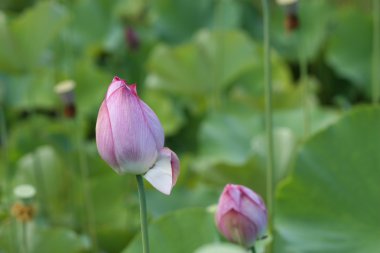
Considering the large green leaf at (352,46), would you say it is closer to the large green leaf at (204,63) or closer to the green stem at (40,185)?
the large green leaf at (204,63)

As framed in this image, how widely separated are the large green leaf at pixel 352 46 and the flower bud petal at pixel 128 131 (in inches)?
74.0

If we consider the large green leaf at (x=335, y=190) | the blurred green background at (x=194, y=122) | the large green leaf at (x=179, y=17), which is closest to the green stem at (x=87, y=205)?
the blurred green background at (x=194, y=122)

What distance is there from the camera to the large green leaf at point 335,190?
117 cm

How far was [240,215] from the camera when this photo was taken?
76 cm

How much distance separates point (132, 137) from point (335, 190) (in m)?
0.59

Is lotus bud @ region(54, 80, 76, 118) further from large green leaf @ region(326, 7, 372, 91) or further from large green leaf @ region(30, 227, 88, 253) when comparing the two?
large green leaf @ region(326, 7, 372, 91)

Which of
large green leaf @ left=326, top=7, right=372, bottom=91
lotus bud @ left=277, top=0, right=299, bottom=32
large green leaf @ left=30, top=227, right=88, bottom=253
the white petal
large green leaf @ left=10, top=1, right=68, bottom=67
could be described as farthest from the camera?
large green leaf @ left=326, top=7, right=372, bottom=91

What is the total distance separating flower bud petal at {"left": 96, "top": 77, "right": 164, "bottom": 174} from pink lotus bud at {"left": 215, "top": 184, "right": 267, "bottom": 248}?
0.35 feet

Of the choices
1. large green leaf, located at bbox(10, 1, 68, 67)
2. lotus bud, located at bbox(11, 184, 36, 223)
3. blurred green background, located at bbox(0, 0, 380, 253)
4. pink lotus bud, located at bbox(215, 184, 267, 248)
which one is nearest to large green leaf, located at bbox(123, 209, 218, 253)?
blurred green background, located at bbox(0, 0, 380, 253)

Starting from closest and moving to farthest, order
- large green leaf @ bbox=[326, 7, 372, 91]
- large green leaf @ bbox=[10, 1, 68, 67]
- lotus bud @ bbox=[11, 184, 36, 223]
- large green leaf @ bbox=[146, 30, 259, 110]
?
lotus bud @ bbox=[11, 184, 36, 223] → large green leaf @ bbox=[10, 1, 68, 67] → large green leaf @ bbox=[146, 30, 259, 110] → large green leaf @ bbox=[326, 7, 372, 91]

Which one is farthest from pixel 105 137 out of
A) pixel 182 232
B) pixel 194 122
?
pixel 194 122

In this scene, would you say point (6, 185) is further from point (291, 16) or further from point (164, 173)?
point (164, 173)

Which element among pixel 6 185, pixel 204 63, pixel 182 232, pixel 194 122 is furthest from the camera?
pixel 194 122

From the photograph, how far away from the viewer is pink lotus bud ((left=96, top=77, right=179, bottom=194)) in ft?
2.20
